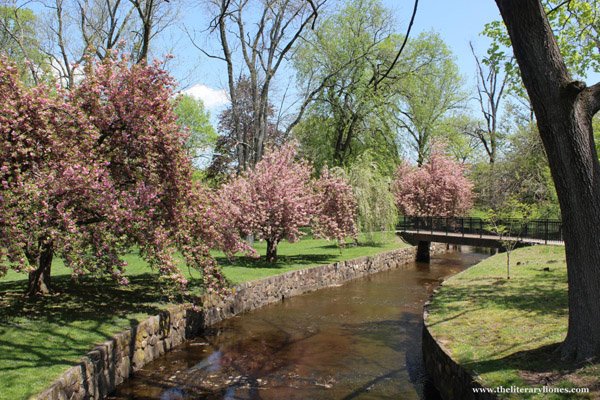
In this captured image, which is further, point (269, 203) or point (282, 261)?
point (282, 261)

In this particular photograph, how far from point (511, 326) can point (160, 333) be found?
6.90 metres

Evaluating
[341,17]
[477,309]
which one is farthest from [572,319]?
[341,17]

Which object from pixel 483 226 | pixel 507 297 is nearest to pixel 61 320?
pixel 507 297

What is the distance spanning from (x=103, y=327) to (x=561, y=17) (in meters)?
12.5

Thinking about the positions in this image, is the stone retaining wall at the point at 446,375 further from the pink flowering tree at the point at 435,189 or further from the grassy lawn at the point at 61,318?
the pink flowering tree at the point at 435,189

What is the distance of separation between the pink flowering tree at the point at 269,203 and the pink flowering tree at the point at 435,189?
16784 mm

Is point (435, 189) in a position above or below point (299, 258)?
above

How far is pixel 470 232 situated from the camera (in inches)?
1074

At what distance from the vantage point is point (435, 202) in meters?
34.1

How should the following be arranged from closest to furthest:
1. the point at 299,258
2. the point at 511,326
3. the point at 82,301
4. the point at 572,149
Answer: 1. the point at 572,149
2. the point at 511,326
3. the point at 82,301
4. the point at 299,258

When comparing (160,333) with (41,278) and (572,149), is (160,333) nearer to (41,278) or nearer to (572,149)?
(41,278)

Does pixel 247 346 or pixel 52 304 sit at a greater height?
pixel 52 304

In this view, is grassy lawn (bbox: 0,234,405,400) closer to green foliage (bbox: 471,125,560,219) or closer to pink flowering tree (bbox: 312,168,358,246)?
pink flowering tree (bbox: 312,168,358,246)

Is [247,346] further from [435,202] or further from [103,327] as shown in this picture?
[435,202]
